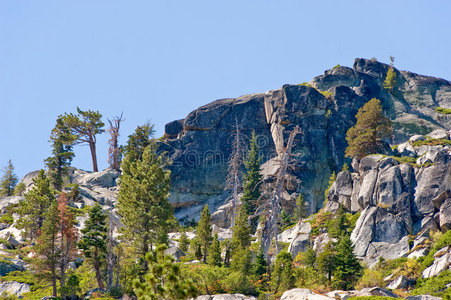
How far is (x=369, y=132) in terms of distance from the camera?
5319 cm

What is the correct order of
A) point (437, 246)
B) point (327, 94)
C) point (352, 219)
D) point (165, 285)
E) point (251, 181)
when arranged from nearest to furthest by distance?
point (165, 285)
point (437, 246)
point (352, 219)
point (251, 181)
point (327, 94)

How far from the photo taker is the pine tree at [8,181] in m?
72.7

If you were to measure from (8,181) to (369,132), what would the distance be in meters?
54.9

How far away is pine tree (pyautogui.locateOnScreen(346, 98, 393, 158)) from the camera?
53.2 m

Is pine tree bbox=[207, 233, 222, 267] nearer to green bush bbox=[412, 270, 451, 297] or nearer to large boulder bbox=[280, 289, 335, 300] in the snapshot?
large boulder bbox=[280, 289, 335, 300]

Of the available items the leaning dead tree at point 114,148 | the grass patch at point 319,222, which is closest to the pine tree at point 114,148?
the leaning dead tree at point 114,148

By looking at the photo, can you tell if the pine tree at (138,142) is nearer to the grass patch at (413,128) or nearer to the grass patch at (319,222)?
the grass patch at (319,222)

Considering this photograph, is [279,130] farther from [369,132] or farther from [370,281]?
[370,281]

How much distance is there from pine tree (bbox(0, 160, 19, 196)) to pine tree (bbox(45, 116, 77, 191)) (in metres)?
13.4

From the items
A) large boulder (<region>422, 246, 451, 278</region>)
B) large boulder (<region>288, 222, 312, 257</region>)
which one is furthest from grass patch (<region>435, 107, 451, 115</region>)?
large boulder (<region>422, 246, 451, 278</region>)

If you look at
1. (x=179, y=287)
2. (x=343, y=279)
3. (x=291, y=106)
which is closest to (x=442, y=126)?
(x=291, y=106)

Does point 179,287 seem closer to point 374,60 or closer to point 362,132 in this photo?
point 362,132

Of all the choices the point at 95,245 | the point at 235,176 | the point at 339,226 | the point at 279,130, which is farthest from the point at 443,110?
the point at 95,245

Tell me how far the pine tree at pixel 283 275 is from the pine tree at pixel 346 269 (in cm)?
328
